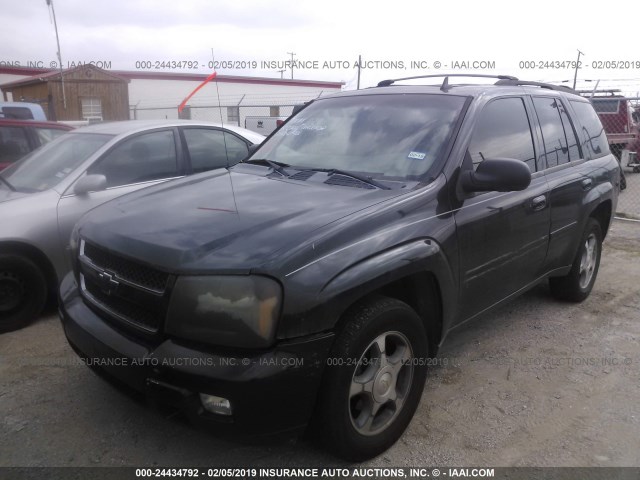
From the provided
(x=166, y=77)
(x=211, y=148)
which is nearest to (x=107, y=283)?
(x=211, y=148)

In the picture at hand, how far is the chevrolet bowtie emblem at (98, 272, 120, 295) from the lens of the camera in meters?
2.47

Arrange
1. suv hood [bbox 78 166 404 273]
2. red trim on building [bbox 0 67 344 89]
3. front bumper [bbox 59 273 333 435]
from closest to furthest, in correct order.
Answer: front bumper [bbox 59 273 333 435] < suv hood [bbox 78 166 404 273] < red trim on building [bbox 0 67 344 89]

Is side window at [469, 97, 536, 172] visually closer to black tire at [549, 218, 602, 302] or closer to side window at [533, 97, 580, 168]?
side window at [533, 97, 580, 168]

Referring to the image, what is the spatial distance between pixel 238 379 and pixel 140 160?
3343mm

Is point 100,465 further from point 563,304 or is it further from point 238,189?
point 563,304

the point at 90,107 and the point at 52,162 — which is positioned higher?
the point at 52,162

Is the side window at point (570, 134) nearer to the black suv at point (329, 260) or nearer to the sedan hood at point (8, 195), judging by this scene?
the black suv at point (329, 260)

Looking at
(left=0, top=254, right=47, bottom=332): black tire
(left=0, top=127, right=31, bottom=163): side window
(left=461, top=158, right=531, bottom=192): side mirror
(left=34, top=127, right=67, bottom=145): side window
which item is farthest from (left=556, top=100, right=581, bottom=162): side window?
(left=0, top=127, right=31, bottom=163): side window

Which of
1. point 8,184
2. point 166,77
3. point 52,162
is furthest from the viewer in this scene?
point 166,77

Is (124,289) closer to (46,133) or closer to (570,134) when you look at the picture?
(570,134)

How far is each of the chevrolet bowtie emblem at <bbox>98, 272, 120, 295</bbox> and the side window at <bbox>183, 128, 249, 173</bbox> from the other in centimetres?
278

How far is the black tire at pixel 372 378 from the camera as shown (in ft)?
7.53

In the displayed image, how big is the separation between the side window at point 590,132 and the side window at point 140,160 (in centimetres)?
369

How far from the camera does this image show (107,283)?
252 centimetres
